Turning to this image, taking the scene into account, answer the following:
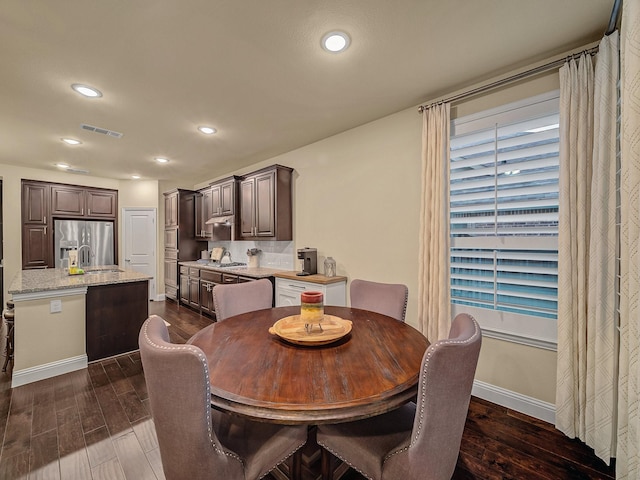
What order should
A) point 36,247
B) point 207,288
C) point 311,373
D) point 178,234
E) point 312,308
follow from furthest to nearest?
1. point 178,234
2. point 36,247
3. point 207,288
4. point 312,308
5. point 311,373

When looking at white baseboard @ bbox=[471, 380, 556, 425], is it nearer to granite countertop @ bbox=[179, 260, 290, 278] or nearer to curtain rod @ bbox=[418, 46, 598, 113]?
curtain rod @ bbox=[418, 46, 598, 113]

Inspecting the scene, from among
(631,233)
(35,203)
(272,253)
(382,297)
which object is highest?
(35,203)

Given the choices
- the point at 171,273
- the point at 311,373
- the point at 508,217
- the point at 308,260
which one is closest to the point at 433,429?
the point at 311,373

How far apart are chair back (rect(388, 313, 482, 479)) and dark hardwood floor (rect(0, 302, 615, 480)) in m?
0.79

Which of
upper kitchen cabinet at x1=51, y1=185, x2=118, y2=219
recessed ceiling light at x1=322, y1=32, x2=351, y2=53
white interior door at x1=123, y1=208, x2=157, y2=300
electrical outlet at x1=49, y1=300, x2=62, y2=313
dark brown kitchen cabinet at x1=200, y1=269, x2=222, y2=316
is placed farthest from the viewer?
white interior door at x1=123, y1=208, x2=157, y2=300

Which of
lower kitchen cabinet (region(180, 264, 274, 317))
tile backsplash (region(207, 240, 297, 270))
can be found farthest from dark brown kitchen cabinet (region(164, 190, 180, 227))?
tile backsplash (region(207, 240, 297, 270))

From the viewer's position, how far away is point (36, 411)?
2.14 metres

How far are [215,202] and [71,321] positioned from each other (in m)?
2.79

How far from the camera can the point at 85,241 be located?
543cm

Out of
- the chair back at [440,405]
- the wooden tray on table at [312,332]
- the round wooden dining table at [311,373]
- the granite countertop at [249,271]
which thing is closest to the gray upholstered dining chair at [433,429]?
the chair back at [440,405]

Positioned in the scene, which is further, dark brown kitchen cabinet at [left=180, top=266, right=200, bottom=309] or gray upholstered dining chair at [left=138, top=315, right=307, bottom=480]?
dark brown kitchen cabinet at [left=180, top=266, right=200, bottom=309]

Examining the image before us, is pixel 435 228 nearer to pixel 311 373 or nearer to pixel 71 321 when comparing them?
pixel 311 373

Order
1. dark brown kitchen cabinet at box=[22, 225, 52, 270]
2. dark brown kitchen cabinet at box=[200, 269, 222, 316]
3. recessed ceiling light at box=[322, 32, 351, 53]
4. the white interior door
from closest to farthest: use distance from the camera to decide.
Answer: recessed ceiling light at box=[322, 32, 351, 53]
dark brown kitchen cabinet at box=[200, 269, 222, 316]
dark brown kitchen cabinet at box=[22, 225, 52, 270]
the white interior door

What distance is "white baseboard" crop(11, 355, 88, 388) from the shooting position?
250 cm
